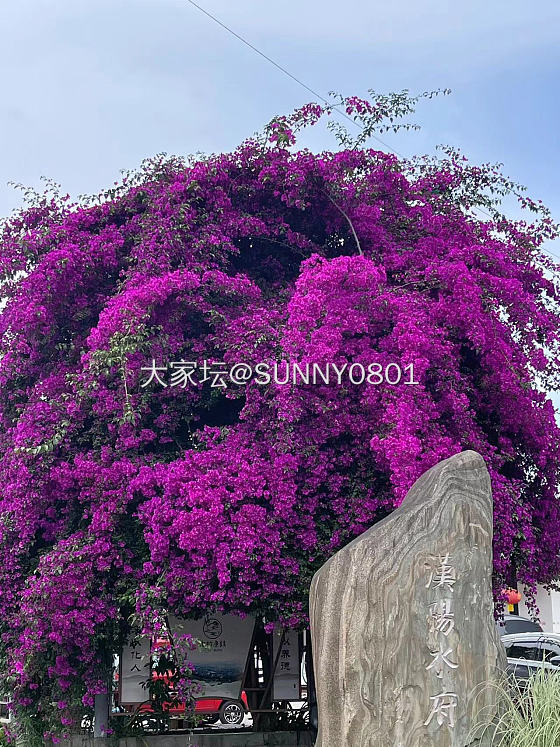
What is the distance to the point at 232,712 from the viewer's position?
26.1 ft

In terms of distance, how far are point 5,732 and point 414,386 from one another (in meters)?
6.04

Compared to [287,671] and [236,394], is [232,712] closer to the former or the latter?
[287,671]

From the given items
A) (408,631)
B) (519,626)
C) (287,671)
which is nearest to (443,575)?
→ (408,631)

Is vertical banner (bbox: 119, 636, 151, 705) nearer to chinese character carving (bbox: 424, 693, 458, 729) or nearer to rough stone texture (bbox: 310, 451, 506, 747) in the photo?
rough stone texture (bbox: 310, 451, 506, 747)

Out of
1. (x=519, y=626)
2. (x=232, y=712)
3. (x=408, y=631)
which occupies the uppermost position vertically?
Answer: (x=408, y=631)

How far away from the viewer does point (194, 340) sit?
299 inches

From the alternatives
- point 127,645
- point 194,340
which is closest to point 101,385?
point 194,340

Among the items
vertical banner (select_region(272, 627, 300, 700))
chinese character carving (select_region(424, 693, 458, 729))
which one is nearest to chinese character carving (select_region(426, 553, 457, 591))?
chinese character carving (select_region(424, 693, 458, 729))

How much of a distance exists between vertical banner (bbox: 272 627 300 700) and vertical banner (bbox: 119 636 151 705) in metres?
1.35

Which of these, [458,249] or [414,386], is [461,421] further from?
[458,249]

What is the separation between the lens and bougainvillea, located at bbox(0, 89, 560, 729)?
662 cm

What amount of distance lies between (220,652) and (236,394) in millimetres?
2635

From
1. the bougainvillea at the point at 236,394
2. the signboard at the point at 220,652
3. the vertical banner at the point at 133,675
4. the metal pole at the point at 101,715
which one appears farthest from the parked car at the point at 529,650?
the metal pole at the point at 101,715

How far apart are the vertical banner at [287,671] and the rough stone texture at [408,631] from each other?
3933 millimetres
